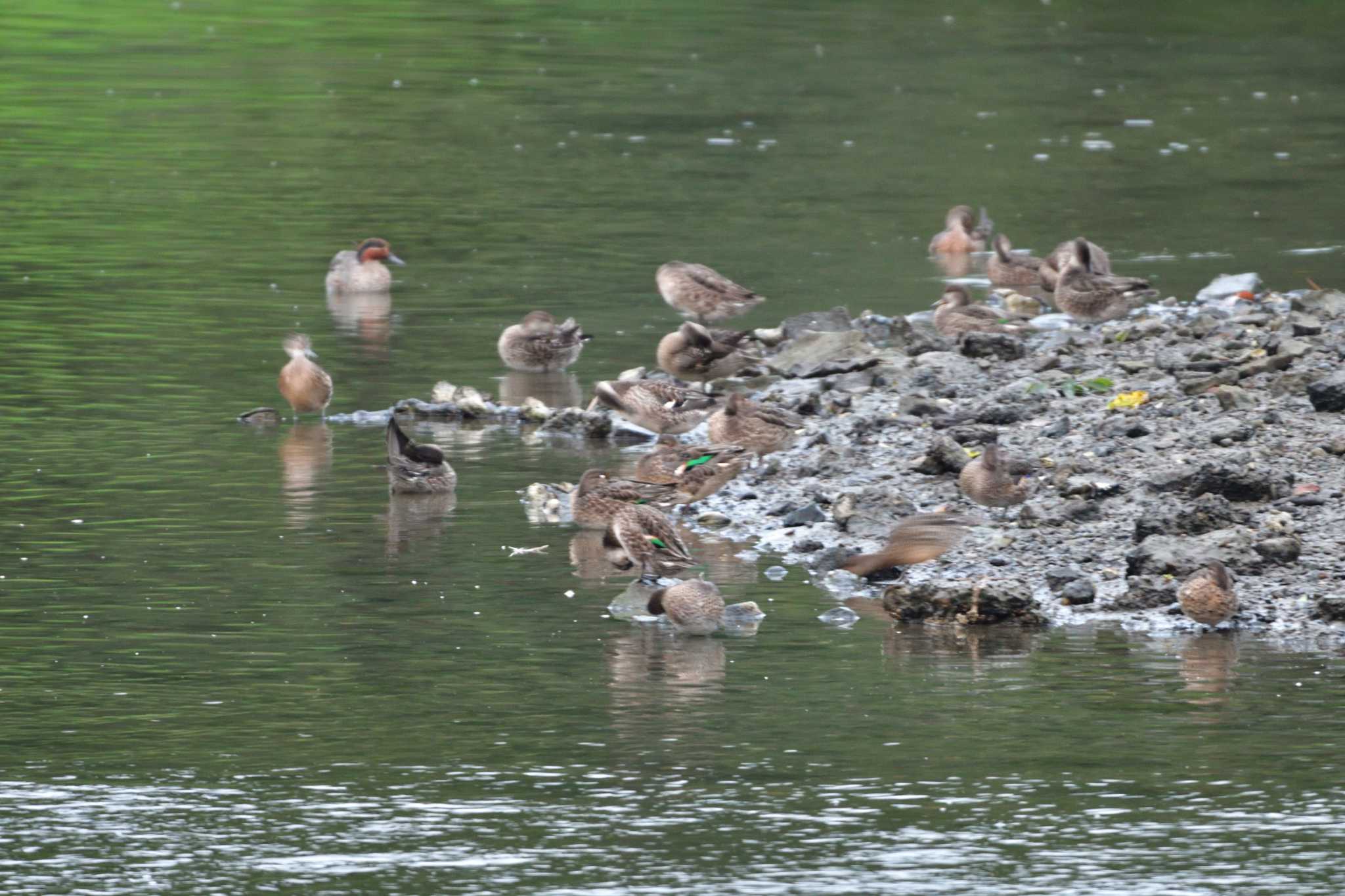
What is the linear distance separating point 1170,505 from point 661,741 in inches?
146

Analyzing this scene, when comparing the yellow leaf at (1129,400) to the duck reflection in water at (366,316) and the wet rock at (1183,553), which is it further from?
the duck reflection in water at (366,316)

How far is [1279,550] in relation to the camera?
10633 millimetres

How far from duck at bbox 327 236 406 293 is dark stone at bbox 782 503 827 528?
9004 mm

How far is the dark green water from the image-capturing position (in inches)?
297

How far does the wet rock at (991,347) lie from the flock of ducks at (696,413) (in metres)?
1.19

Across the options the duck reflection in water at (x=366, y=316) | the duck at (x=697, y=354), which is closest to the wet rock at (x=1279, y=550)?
the duck at (x=697, y=354)

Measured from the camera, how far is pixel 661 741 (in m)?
8.57

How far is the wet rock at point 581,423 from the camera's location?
1567 centimetres

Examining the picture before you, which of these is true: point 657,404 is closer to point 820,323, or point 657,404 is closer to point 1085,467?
point 820,323

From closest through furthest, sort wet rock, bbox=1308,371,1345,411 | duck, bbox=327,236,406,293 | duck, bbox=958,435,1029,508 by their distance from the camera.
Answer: duck, bbox=958,435,1029,508 < wet rock, bbox=1308,371,1345,411 < duck, bbox=327,236,406,293

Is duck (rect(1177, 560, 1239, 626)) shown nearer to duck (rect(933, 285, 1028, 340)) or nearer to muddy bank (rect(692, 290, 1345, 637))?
muddy bank (rect(692, 290, 1345, 637))

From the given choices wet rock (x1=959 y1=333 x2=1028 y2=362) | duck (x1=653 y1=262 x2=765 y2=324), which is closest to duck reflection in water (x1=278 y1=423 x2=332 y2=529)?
duck (x1=653 y1=262 x2=765 y2=324)

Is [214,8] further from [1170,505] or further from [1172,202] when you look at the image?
[1170,505]

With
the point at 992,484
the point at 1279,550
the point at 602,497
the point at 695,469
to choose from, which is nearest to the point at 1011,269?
the point at 695,469
